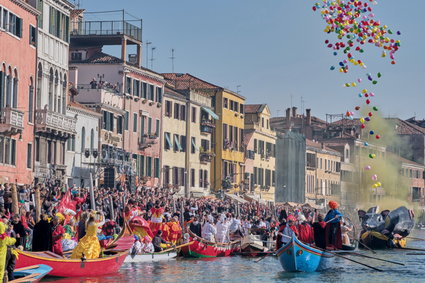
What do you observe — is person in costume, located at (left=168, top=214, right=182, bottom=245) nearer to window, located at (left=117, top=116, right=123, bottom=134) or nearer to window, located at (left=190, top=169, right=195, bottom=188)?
window, located at (left=117, top=116, right=123, bottom=134)

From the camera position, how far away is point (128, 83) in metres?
71.2

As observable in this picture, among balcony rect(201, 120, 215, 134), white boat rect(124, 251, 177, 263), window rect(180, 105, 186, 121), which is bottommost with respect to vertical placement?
white boat rect(124, 251, 177, 263)

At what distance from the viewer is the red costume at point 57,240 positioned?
35.3m

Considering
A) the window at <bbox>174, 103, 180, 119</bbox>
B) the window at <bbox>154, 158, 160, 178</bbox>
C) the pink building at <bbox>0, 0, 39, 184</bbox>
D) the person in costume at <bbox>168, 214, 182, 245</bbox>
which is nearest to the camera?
the person in costume at <bbox>168, 214, 182, 245</bbox>

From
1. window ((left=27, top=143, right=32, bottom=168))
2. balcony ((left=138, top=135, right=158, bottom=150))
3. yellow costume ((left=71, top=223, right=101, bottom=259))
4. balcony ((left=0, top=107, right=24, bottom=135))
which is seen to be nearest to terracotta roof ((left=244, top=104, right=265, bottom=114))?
balcony ((left=138, top=135, right=158, bottom=150))

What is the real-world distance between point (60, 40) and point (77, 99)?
7376 millimetres

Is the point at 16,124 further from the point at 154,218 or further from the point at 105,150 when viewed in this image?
the point at 105,150

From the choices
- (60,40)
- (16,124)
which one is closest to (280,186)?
(60,40)

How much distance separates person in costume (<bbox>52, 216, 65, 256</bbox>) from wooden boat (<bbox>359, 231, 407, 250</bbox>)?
30.3 meters

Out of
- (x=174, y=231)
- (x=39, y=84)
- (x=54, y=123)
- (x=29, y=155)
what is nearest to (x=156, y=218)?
(x=174, y=231)

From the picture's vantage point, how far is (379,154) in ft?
440

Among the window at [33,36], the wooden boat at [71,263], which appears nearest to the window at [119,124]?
the window at [33,36]

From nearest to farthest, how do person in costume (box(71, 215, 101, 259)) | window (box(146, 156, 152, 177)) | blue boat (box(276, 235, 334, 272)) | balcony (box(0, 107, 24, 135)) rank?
person in costume (box(71, 215, 101, 259)) → blue boat (box(276, 235, 334, 272)) → balcony (box(0, 107, 24, 135)) → window (box(146, 156, 152, 177))

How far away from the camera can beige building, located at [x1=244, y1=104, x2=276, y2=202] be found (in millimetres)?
97338
